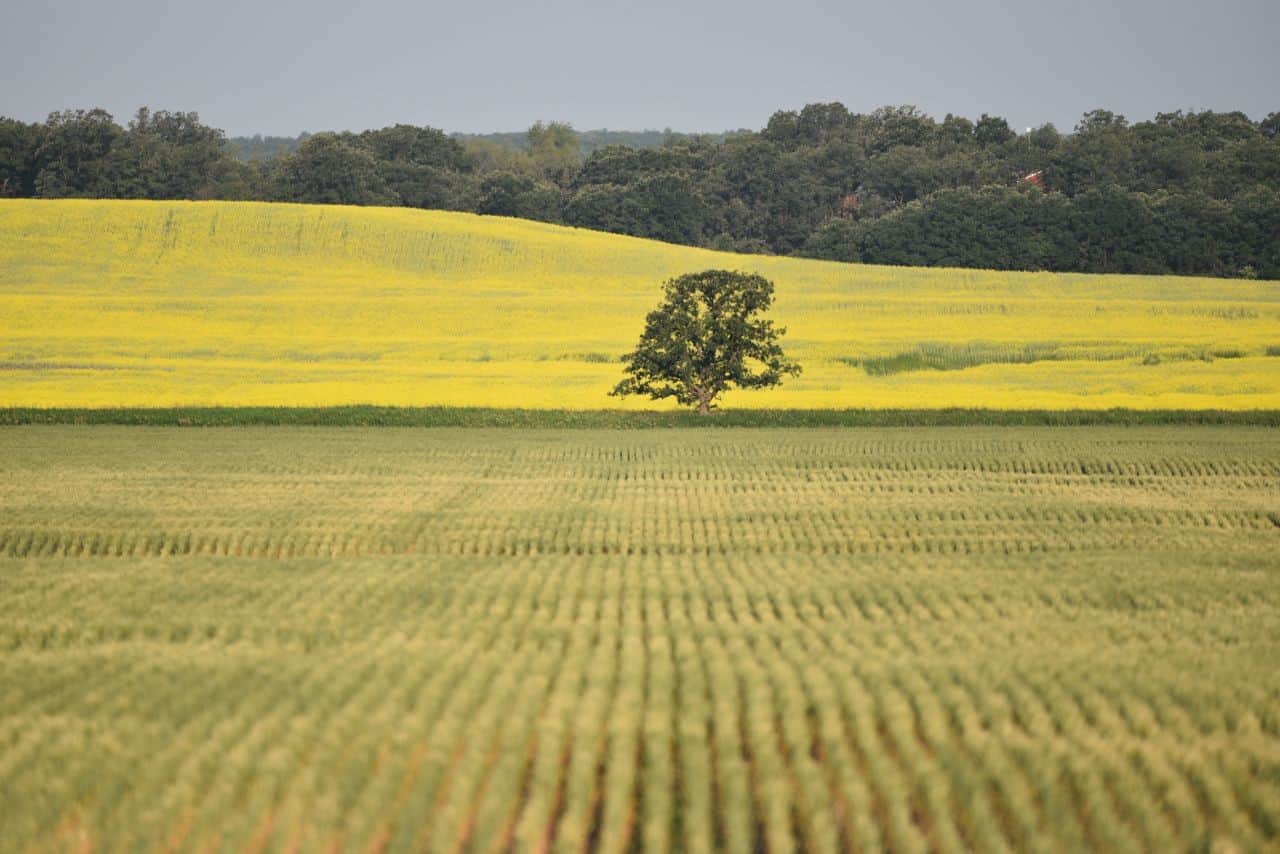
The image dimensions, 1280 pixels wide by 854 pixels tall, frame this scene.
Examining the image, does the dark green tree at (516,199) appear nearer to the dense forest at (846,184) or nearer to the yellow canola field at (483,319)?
the dense forest at (846,184)

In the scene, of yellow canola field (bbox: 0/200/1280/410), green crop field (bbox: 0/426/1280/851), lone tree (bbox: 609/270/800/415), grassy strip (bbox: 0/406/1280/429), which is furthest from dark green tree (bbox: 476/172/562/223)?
green crop field (bbox: 0/426/1280/851)

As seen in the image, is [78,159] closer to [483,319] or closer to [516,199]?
[516,199]

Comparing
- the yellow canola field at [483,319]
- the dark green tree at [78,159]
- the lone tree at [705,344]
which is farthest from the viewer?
the dark green tree at [78,159]

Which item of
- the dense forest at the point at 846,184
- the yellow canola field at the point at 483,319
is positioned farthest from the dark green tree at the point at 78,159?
the yellow canola field at the point at 483,319

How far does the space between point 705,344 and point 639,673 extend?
26.1 meters

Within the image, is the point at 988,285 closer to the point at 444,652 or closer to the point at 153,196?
the point at 444,652

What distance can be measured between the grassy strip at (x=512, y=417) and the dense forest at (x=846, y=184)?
49.2 metres

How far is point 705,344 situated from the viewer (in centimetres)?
3484

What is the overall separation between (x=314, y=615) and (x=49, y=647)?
2.19 m

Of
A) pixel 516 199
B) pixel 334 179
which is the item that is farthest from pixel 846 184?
pixel 334 179

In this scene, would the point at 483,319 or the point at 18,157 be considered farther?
the point at 18,157

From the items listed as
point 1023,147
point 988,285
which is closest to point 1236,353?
point 988,285

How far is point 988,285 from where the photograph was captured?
5962 cm

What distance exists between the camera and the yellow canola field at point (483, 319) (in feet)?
122
